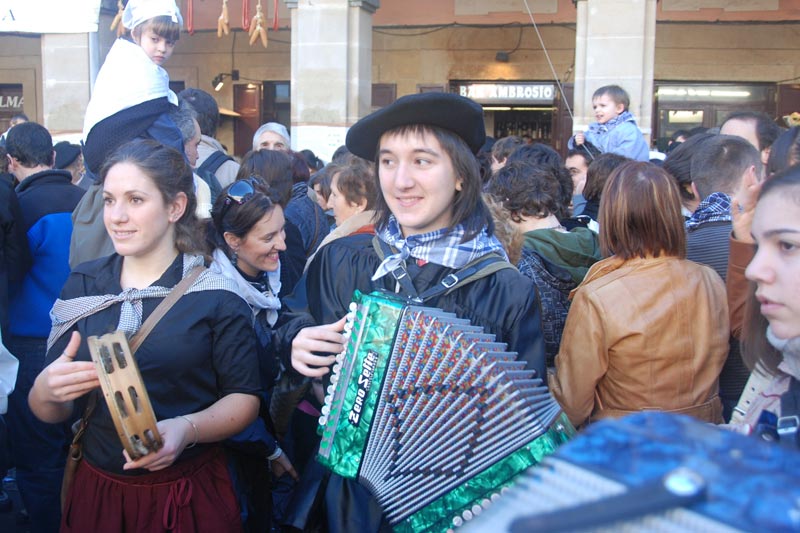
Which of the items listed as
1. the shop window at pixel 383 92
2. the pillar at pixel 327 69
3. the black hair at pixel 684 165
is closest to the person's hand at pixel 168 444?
the black hair at pixel 684 165

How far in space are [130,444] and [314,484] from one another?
54 cm

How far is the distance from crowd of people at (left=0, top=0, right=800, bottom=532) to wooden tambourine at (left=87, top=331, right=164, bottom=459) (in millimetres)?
94

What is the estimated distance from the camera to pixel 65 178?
4.22 m

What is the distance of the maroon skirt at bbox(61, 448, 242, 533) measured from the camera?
2312mm

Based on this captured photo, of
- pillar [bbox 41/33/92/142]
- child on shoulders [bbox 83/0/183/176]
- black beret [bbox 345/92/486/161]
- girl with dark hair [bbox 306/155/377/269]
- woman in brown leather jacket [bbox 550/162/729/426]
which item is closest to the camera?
black beret [bbox 345/92/486/161]

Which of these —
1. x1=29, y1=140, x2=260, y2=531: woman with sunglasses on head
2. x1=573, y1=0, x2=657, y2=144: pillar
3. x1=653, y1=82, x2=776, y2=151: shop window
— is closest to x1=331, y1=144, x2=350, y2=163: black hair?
x1=29, y1=140, x2=260, y2=531: woman with sunglasses on head

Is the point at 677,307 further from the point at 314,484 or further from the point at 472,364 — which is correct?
the point at 314,484

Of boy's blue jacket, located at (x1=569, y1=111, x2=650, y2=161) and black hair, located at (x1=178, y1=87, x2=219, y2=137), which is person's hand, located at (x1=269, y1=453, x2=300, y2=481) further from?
boy's blue jacket, located at (x1=569, y1=111, x2=650, y2=161)

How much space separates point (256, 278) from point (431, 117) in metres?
1.74

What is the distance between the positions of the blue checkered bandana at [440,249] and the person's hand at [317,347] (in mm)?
278

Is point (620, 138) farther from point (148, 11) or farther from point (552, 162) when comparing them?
point (148, 11)

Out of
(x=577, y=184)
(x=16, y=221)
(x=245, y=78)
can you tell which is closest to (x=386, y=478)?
(x=16, y=221)

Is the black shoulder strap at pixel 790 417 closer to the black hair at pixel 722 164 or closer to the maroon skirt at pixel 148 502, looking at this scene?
the maroon skirt at pixel 148 502

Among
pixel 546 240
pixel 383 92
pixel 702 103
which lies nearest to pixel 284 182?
pixel 546 240
